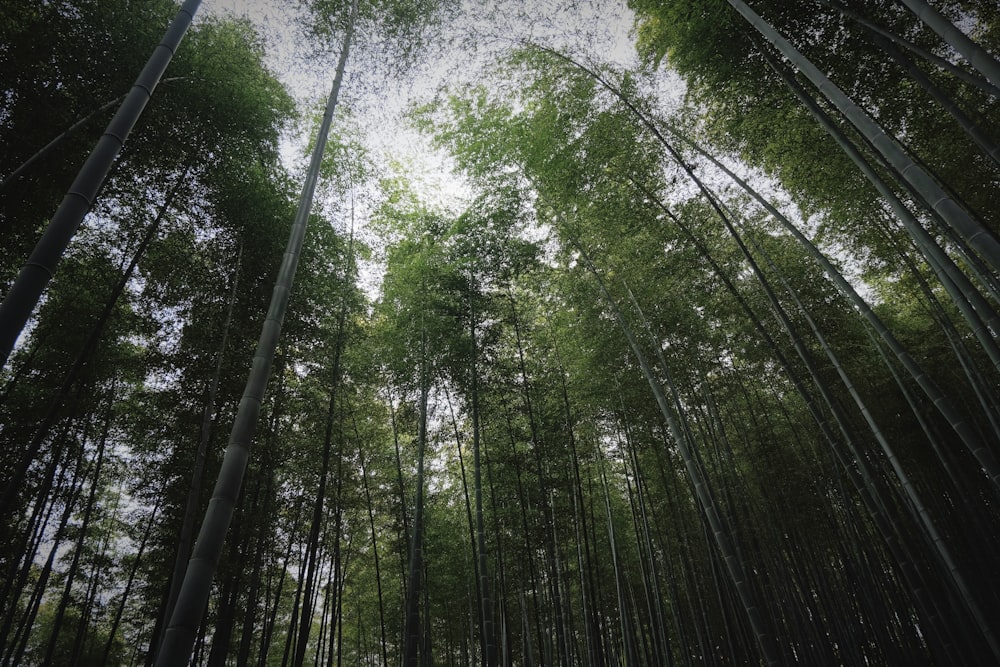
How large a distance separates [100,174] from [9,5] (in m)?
3.08

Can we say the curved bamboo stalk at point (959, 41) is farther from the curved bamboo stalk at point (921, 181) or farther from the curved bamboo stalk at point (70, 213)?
the curved bamboo stalk at point (70, 213)

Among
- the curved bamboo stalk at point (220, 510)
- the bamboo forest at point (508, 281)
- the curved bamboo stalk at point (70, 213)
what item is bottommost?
the curved bamboo stalk at point (220, 510)

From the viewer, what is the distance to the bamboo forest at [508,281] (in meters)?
3.76

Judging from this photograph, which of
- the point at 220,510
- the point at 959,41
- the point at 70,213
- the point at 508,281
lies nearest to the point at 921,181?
the point at 959,41

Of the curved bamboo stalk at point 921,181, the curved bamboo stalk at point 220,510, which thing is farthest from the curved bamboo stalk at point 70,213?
the curved bamboo stalk at point 921,181

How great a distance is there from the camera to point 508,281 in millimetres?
5910

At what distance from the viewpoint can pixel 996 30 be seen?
12.5 ft

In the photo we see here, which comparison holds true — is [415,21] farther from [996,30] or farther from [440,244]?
[996,30]

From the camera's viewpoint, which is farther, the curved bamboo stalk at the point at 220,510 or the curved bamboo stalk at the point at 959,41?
the curved bamboo stalk at the point at 959,41

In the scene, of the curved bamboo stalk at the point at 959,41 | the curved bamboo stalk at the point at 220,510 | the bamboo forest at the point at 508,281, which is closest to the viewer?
the curved bamboo stalk at the point at 220,510

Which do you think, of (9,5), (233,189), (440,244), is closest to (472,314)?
(440,244)

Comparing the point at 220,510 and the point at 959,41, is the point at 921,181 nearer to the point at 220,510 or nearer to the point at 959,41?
the point at 959,41

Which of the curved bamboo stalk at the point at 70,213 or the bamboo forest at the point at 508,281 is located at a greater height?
the bamboo forest at the point at 508,281

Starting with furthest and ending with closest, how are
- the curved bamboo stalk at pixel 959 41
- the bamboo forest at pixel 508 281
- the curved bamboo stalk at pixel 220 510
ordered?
Result: the bamboo forest at pixel 508 281
the curved bamboo stalk at pixel 959 41
the curved bamboo stalk at pixel 220 510
